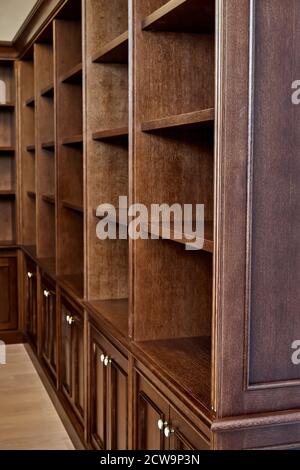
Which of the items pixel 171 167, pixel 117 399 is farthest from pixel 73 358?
pixel 171 167

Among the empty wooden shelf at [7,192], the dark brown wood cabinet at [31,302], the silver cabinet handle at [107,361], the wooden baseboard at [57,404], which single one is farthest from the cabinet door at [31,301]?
the silver cabinet handle at [107,361]

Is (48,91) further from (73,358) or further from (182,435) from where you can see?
(182,435)

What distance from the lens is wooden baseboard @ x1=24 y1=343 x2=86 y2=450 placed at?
3375 millimetres

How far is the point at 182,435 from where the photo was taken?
6.09ft

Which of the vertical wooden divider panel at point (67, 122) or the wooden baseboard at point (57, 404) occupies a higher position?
the vertical wooden divider panel at point (67, 122)

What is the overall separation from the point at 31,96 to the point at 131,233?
3.23 meters

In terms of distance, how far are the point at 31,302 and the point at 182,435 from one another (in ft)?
10.8

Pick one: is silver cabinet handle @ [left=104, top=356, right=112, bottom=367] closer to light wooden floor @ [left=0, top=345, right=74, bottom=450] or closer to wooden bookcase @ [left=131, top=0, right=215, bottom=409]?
wooden bookcase @ [left=131, top=0, right=215, bottom=409]

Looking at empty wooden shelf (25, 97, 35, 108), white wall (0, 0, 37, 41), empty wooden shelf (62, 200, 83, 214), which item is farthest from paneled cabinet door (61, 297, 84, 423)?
white wall (0, 0, 37, 41)

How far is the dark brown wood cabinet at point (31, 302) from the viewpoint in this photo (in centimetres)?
483

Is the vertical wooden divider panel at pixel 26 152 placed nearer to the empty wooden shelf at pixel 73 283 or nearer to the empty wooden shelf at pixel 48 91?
the empty wooden shelf at pixel 48 91

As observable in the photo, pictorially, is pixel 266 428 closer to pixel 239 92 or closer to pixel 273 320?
pixel 273 320

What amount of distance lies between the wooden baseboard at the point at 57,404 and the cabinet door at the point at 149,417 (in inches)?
41.1

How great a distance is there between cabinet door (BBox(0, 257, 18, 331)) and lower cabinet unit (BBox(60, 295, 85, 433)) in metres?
1.71
